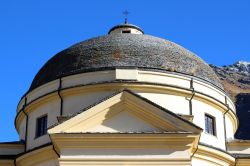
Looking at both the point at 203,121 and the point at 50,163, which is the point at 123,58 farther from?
the point at 50,163

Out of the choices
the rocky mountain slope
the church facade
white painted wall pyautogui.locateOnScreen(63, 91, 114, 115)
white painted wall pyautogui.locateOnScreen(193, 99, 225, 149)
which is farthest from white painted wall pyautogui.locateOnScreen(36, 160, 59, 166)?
the rocky mountain slope

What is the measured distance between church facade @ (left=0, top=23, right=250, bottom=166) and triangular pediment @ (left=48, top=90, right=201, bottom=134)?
0.05 m

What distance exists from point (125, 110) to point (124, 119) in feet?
1.54

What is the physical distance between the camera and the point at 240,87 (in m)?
165

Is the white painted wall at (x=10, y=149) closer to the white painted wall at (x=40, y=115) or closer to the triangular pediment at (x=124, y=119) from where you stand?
the white painted wall at (x=40, y=115)

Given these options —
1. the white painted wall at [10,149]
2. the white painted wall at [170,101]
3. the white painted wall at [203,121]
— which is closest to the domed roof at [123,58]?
the white painted wall at [170,101]

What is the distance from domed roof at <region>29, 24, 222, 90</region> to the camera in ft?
101

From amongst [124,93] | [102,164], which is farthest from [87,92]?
[102,164]

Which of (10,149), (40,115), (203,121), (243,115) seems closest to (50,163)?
(40,115)

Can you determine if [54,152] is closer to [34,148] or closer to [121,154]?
[34,148]

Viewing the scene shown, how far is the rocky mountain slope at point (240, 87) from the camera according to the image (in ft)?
420

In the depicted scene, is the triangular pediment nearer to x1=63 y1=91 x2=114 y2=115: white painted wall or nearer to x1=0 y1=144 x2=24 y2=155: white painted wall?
x1=63 y1=91 x2=114 y2=115: white painted wall

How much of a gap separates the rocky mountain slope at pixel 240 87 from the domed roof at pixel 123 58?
91.3m

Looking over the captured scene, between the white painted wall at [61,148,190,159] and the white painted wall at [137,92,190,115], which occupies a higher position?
the white painted wall at [137,92,190,115]
